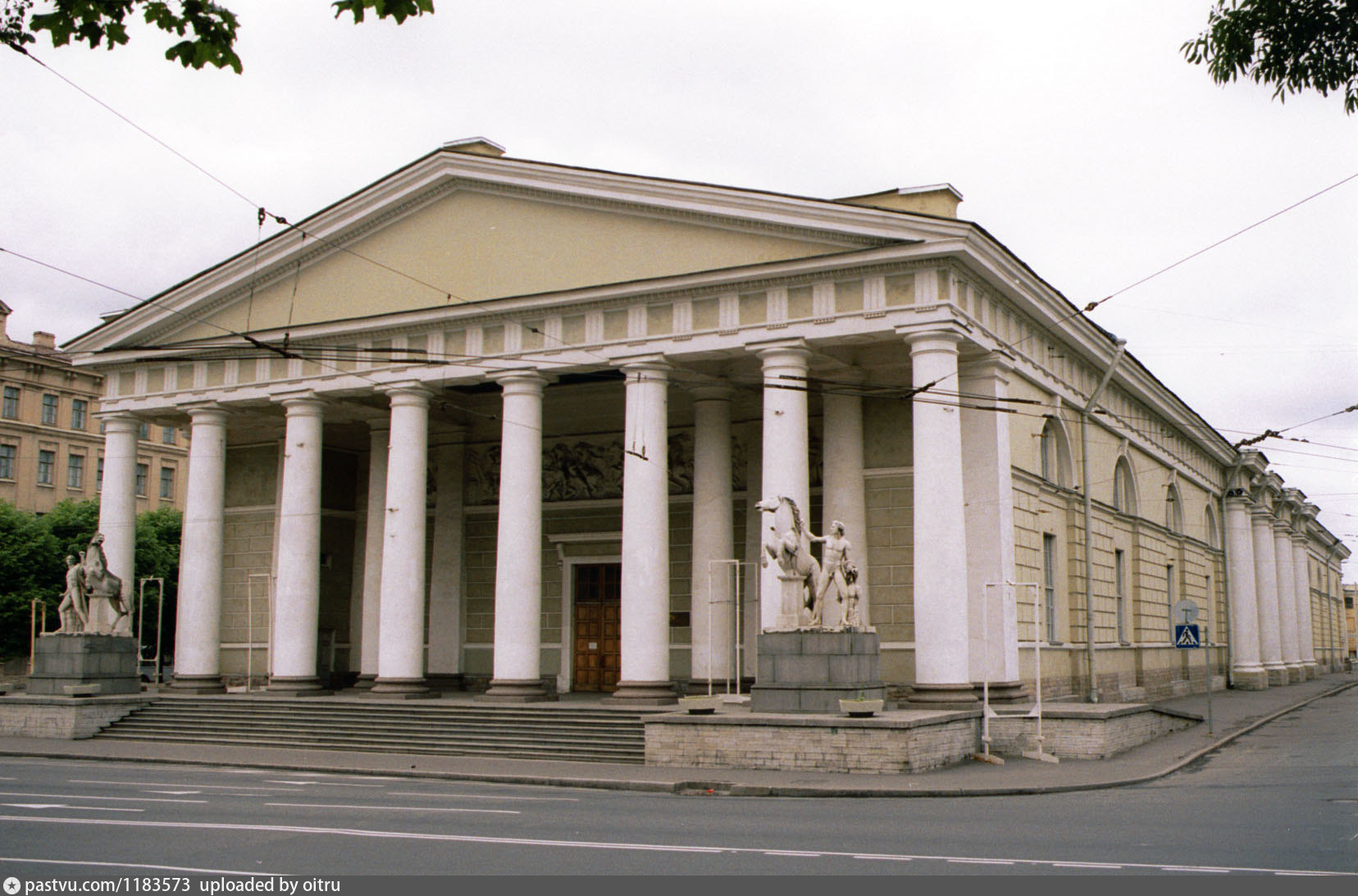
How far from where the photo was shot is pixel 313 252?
32.8 meters

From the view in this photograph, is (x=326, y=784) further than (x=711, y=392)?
No

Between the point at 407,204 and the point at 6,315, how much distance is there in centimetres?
4306

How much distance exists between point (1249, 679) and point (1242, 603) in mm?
3093

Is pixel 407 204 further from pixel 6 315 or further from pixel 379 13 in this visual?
pixel 6 315

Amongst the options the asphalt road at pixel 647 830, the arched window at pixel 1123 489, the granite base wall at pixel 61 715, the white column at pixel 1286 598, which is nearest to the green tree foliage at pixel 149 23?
the asphalt road at pixel 647 830

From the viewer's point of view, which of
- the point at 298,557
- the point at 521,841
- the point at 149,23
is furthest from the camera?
the point at 298,557

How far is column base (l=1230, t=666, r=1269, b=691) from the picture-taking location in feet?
167

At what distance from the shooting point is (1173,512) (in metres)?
45.6

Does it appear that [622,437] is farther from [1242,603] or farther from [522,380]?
[1242,603]

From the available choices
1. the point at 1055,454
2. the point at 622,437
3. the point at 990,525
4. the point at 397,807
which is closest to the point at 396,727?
the point at 622,437

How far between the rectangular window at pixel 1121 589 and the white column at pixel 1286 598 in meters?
25.8

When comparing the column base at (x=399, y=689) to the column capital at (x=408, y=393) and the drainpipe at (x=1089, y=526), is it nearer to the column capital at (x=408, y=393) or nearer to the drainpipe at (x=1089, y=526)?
the column capital at (x=408, y=393)

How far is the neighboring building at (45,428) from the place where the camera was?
216 ft

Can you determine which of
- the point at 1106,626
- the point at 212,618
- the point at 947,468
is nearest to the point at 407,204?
the point at 212,618
